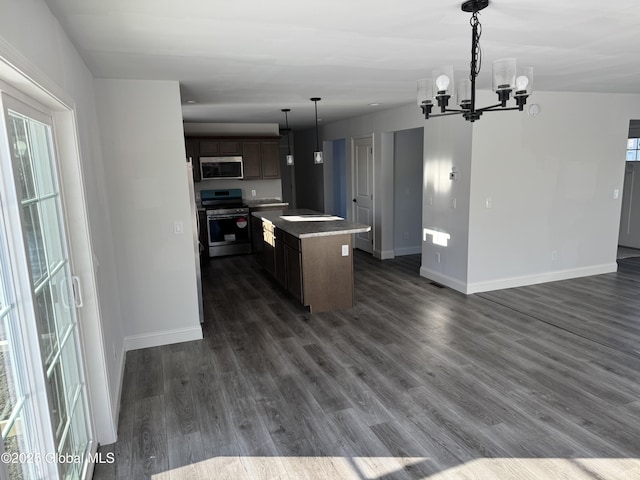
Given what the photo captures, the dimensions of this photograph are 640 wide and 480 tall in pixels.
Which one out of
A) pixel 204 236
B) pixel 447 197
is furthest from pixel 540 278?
pixel 204 236

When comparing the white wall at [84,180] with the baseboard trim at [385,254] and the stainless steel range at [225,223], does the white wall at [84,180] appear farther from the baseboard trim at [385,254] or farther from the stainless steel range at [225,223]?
the baseboard trim at [385,254]

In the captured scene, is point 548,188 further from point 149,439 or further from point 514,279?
point 149,439

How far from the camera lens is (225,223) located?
24.4ft

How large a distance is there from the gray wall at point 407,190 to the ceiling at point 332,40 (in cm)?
286

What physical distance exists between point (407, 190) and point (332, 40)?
485 centimetres

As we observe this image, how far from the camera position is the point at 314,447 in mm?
2406

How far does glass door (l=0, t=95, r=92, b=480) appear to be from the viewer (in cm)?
148

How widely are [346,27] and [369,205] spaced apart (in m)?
4.98

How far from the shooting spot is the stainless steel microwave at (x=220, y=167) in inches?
292

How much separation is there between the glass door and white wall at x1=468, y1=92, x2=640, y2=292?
419 cm

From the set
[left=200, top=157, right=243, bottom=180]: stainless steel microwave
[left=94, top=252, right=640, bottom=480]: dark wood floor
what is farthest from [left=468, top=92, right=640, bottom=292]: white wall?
[left=200, top=157, right=243, bottom=180]: stainless steel microwave

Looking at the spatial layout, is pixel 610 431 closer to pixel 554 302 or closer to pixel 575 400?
pixel 575 400

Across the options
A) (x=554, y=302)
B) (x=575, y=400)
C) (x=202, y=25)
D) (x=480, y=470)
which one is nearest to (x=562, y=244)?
(x=554, y=302)

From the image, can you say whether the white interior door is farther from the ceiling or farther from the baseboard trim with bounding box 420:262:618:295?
the ceiling
